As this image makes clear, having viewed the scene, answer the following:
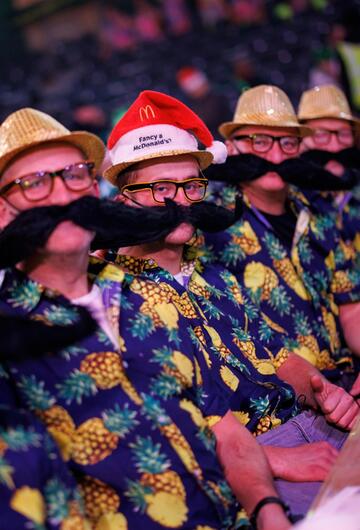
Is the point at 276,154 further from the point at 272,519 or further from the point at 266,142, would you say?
the point at 272,519

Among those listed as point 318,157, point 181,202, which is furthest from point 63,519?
point 318,157

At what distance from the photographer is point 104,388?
1.90 metres

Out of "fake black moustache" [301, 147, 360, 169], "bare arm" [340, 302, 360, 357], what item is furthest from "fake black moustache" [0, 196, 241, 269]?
"fake black moustache" [301, 147, 360, 169]

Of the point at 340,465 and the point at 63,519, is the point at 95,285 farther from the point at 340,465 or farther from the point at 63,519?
the point at 340,465

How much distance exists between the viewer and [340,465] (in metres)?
2.02

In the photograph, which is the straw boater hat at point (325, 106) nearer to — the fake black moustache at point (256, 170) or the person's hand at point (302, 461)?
the fake black moustache at point (256, 170)

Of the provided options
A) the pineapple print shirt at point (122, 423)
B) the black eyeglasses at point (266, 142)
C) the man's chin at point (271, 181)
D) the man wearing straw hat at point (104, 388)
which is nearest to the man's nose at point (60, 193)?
the man wearing straw hat at point (104, 388)

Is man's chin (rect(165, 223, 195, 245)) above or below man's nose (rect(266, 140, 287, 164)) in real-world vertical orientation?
below

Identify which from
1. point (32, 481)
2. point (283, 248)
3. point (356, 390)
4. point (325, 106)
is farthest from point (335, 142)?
point (32, 481)

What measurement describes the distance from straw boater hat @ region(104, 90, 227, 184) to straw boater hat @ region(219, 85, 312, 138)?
71 centimetres

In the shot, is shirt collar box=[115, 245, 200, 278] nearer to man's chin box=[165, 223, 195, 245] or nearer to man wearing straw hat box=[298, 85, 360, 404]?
man's chin box=[165, 223, 195, 245]

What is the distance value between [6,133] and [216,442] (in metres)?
1.03

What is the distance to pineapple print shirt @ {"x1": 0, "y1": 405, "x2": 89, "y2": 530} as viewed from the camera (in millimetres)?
1613

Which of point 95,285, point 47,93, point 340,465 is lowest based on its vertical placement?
point 340,465
